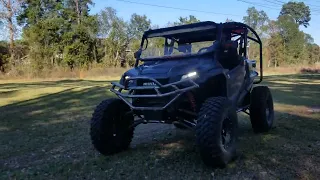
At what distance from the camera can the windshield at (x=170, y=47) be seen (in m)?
6.28

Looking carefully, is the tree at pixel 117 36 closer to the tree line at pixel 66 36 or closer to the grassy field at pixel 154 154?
the tree line at pixel 66 36

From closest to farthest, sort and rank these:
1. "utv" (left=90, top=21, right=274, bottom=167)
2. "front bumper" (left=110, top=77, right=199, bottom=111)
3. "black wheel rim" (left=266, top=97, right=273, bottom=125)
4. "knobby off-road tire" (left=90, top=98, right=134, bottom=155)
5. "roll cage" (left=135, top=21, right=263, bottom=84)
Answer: "utv" (left=90, top=21, right=274, bottom=167) < "front bumper" (left=110, top=77, right=199, bottom=111) < "knobby off-road tire" (left=90, top=98, right=134, bottom=155) < "roll cage" (left=135, top=21, right=263, bottom=84) < "black wheel rim" (left=266, top=97, right=273, bottom=125)

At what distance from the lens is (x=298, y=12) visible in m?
101

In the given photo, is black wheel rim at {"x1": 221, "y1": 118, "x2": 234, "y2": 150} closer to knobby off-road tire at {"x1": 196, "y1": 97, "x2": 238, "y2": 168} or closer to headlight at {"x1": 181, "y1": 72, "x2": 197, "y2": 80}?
knobby off-road tire at {"x1": 196, "y1": 97, "x2": 238, "y2": 168}

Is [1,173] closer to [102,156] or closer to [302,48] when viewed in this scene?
[102,156]

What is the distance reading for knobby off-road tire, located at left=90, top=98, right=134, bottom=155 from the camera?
219 inches

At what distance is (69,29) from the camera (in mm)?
45438

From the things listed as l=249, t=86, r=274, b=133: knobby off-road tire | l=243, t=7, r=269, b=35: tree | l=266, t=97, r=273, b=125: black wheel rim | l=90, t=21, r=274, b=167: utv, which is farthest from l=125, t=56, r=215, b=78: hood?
l=243, t=7, r=269, b=35: tree

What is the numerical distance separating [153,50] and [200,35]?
922 millimetres

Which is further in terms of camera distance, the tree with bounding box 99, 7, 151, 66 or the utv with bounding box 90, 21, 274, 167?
the tree with bounding box 99, 7, 151, 66

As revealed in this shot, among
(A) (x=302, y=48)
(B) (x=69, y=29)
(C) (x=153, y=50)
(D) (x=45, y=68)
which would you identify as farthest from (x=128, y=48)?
(C) (x=153, y=50)

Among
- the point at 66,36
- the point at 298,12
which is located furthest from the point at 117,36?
the point at 298,12

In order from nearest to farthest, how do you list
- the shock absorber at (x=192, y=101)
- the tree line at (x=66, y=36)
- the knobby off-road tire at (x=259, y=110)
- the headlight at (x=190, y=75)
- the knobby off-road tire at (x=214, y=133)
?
the knobby off-road tire at (x=214, y=133) → the headlight at (x=190, y=75) → the shock absorber at (x=192, y=101) → the knobby off-road tire at (x=259, y=110) → the tree line at (x=66, y=36)

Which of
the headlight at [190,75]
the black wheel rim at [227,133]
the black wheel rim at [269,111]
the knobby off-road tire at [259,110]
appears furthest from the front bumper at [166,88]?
the black wheel rim at [269,111]
